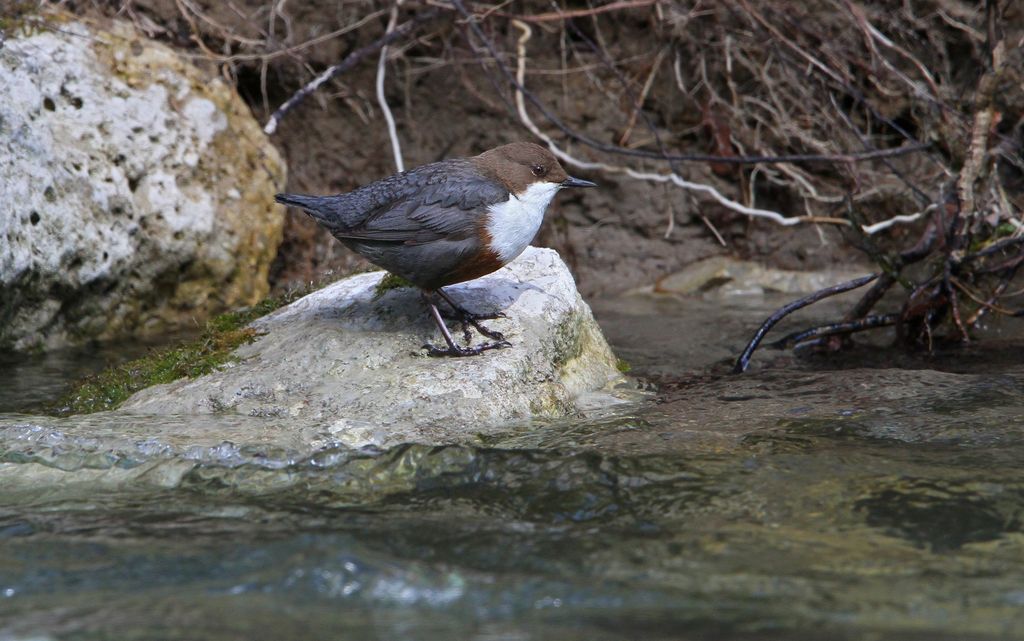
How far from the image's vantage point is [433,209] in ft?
13.2

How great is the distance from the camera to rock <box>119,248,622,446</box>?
3707 millimetres

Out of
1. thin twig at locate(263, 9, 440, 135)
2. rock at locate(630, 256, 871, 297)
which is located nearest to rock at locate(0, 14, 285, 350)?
thin twig at locate(263, 9, 440, 135)

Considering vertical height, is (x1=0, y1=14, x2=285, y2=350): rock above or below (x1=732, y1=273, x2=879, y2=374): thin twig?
above

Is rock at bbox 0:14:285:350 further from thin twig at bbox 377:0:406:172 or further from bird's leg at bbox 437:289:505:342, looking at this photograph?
bird's leg at bbox 437:289:505:342

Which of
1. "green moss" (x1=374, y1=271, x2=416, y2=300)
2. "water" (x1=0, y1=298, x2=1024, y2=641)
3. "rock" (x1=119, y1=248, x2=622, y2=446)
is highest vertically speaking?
"green moss" (x1=374, y1=271, x2=416, y2=300)

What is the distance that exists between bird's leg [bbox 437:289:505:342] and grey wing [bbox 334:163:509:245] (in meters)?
0.36

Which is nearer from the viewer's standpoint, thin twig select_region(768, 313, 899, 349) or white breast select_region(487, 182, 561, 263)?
white breast select_region(487, 182, 561, 263)

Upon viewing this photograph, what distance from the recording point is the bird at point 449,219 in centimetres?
393

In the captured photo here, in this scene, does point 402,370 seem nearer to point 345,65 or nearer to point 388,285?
point 388,285

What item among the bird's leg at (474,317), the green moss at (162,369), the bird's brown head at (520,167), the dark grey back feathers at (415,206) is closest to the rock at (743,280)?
the bird's brown head at (520,167)

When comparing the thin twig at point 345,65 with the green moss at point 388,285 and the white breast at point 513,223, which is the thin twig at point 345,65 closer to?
the green moss at point 388,285

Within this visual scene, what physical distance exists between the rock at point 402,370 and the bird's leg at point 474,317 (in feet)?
0.12

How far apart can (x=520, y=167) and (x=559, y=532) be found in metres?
1.94

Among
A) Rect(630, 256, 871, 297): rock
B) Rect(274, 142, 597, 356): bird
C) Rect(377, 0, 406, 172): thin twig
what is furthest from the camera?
Rect(630, 256, 871, 297): rock
